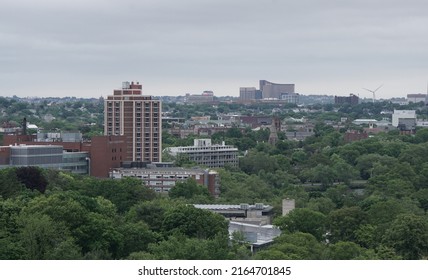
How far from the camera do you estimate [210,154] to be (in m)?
81.6

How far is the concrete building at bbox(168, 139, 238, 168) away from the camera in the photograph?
8062cm

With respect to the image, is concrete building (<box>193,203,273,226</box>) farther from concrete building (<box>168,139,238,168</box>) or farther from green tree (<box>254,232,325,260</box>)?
concrete building (<box>168,139,238,168</box>)

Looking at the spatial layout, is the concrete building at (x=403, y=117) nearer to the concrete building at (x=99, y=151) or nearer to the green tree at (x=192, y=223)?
the concrete building at (x=99, y=151)

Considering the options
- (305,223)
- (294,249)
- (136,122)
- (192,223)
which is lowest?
(305,223)

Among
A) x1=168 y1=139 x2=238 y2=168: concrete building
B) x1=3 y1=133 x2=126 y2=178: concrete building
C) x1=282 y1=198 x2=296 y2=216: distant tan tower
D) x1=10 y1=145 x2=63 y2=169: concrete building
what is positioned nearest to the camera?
x1=282 y1=198 x2=296 y2=216: distant tan tower

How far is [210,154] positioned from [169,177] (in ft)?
72.0

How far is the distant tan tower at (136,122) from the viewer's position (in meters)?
71.6

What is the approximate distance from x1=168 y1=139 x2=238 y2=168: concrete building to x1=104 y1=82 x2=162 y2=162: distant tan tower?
26.6 feet

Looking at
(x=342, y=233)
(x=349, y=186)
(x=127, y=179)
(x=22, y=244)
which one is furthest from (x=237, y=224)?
(x=349, y=186)

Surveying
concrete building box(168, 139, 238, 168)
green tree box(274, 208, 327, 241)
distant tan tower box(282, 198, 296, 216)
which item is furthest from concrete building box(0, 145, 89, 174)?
green tree box(274, 208, 327, 241)

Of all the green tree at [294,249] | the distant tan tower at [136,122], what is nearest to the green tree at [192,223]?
the green tree at [294,249]

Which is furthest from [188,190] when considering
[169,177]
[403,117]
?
[403,117]

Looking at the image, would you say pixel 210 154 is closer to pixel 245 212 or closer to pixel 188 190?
pixel 188 190

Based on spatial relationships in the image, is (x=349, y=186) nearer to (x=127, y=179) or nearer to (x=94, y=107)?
(x=127, y=179)
